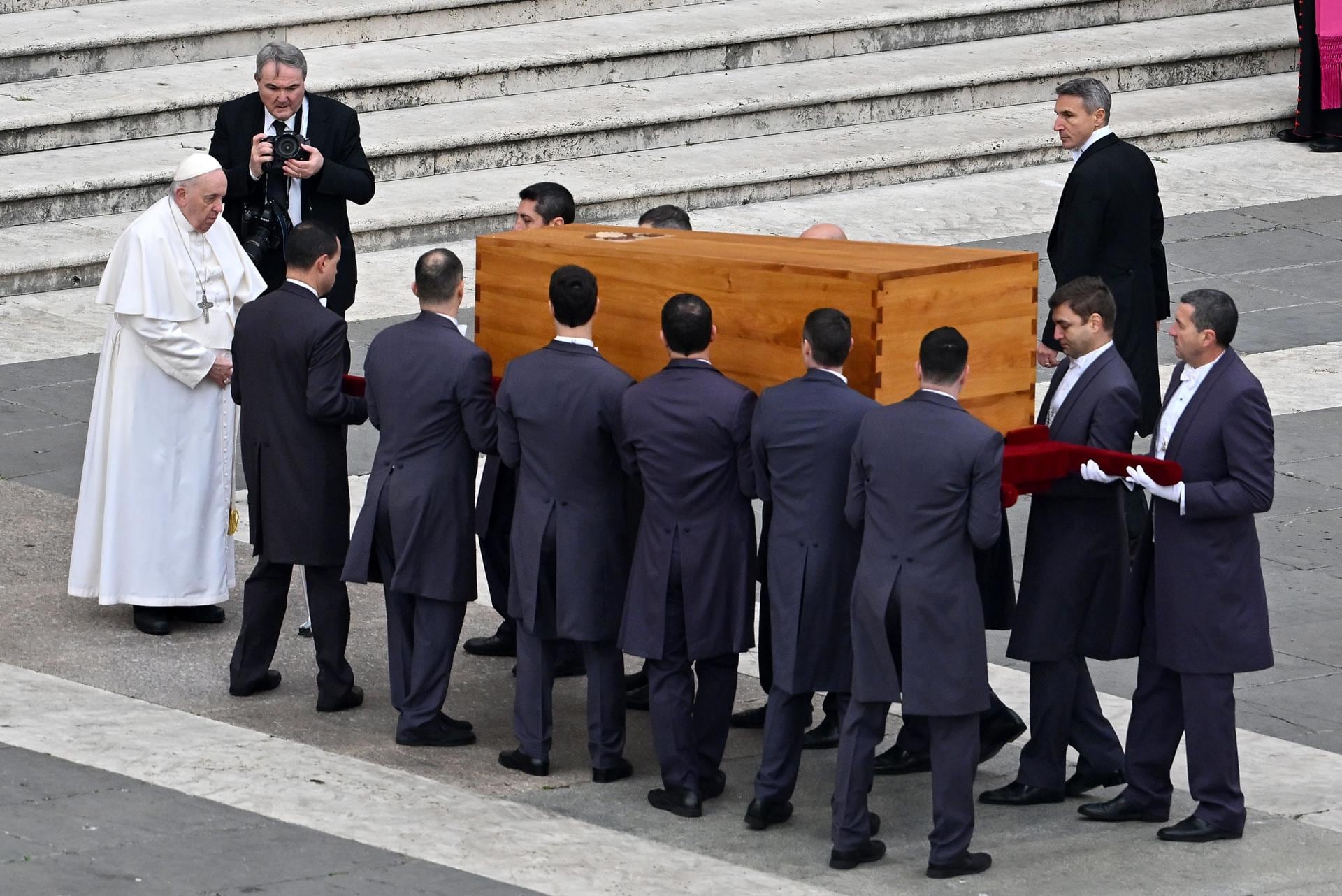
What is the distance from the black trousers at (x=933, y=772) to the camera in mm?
6273

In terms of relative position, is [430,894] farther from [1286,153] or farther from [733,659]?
[1286,153]

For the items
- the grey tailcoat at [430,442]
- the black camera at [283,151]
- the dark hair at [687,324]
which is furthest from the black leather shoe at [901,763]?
the black camera at [283,151]

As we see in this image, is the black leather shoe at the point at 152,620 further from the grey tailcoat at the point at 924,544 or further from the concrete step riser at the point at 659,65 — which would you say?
the concrete step riser at the point at 659,65

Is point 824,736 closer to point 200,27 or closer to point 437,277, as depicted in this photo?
point 437,277

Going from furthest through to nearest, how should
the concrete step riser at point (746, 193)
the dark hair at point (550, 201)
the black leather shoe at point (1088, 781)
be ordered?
the concrete step riser at point (746, 193)
the dark hair at point (550, 201)
the black leather shoe at point (1088, 781)

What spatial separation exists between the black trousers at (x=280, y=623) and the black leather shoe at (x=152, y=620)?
0.71 metres

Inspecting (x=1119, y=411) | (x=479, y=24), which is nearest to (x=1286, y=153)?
(x=479, y=24)

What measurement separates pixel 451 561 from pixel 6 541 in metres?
2.67

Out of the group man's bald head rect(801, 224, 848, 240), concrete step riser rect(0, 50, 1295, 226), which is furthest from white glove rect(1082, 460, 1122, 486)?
concrete step riser rect(0, 50, 1295, 226)

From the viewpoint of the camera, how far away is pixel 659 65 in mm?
15906

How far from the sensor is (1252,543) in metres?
6.58

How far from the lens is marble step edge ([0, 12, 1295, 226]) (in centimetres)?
1347

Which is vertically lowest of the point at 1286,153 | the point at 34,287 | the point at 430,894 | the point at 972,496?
the point at 430,894

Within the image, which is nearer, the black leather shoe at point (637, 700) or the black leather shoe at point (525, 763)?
the black leather shoe at point (525, 763)
